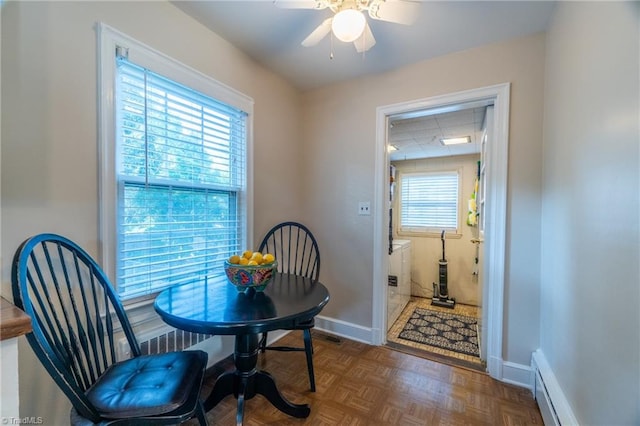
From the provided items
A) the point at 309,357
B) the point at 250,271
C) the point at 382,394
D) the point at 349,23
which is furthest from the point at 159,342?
the point at 349,23

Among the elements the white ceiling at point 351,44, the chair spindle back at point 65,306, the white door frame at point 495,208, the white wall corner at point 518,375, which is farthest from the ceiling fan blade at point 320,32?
the white wall corner at point 518,375

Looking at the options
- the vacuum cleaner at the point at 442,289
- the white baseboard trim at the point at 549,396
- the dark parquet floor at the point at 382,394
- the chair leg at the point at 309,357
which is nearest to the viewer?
the white baseboard trim at the point at 549,396

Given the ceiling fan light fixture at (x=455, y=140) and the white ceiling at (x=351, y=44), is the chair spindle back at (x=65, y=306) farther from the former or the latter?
the ceiling fan light fixture at (x=455, y=140)

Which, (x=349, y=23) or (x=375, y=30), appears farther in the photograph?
(x=375, y=30)

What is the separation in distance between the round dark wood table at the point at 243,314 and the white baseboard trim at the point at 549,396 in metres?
1.13

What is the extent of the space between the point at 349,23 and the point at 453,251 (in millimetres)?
3772

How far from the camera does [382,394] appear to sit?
169cm

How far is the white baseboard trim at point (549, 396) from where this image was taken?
1148 mm

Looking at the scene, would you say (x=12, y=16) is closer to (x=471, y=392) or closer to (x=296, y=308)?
(x=296, y=308)

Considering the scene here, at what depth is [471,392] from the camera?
1.72m

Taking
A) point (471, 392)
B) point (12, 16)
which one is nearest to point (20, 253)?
point (12, 16)

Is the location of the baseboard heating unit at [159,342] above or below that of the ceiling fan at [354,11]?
below

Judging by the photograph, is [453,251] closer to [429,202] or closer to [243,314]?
[429,202]

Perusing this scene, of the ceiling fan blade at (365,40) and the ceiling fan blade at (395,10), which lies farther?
the ceiling fan blade at (365,40)
